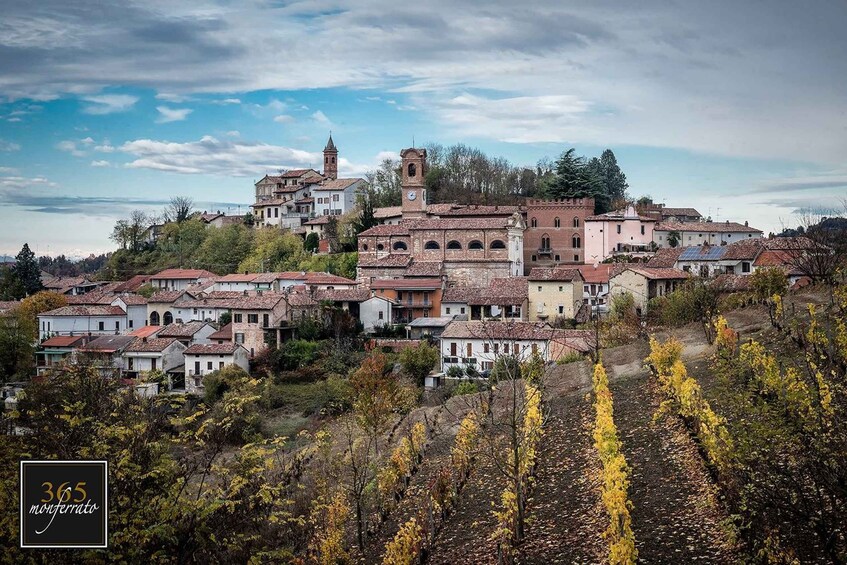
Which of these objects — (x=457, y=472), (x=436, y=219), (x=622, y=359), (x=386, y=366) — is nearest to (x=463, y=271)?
(x=436, y=219)

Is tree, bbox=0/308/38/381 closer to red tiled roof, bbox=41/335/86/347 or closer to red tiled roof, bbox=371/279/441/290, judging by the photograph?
red tiled roof, bbox=41/335/86/347

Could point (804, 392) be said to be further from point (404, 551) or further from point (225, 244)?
point (225, 244)

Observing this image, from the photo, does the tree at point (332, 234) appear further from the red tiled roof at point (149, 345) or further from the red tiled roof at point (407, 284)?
the red tiled roof at point (149, 345)

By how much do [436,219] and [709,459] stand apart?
38.2 metres

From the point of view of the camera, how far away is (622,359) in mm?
27672

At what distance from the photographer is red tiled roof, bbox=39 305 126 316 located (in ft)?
162

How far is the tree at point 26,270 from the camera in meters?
63.3

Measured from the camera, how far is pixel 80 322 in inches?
1941

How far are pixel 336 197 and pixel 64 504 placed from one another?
62912 millimetres

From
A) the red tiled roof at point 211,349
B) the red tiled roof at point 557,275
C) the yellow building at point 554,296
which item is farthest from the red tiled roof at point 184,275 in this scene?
the yellow building at point 554,296

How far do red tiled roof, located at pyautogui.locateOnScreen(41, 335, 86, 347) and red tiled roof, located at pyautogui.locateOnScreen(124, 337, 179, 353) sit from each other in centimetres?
484

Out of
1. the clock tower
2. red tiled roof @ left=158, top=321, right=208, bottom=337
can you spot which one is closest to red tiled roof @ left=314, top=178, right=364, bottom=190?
the clock tower

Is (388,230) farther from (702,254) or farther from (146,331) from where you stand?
(702,254)

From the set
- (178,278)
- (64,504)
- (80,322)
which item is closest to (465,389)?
(64,504)
